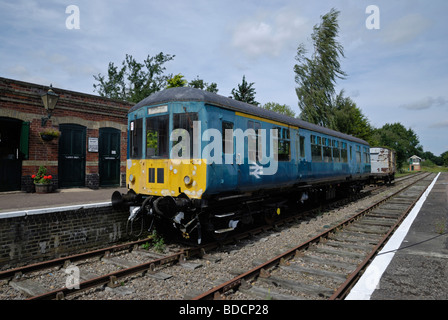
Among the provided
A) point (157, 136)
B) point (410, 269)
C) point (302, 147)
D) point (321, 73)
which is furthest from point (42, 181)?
point (321, 73)

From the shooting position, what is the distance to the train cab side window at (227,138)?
638 centimetres

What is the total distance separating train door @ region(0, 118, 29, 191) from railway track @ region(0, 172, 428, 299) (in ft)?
20.9

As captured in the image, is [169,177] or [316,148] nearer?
[169,177]

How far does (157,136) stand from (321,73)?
23.4 m

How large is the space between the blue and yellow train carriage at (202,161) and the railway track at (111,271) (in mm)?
656

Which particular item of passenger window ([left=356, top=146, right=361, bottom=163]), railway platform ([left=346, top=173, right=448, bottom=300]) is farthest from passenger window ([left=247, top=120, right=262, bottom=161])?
passenger window ([left=356, top=146, right=361, bottom=163])

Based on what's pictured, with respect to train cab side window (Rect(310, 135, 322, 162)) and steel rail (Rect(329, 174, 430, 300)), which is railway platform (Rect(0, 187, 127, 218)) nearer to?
steel rail (Rect(329, 174, 430, 300))

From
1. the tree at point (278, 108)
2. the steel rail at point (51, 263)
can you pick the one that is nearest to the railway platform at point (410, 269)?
the steel rail at point (51, 263)

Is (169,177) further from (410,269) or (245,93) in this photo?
(245,93)

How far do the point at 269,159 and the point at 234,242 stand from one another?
7.79 ft

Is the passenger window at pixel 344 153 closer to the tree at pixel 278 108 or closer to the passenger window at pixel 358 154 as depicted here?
the passenger window at pixel 358 154

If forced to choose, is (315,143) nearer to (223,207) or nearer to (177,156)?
→ (223,207)

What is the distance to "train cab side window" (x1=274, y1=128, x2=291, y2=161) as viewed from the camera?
8.40 metres

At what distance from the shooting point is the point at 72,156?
11.8 meters
